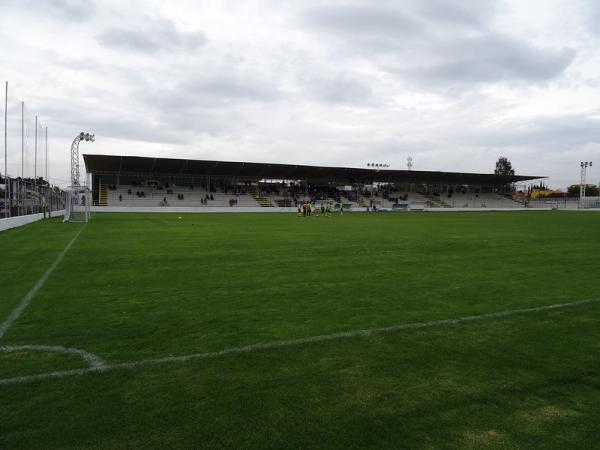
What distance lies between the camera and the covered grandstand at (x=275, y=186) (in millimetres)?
61375

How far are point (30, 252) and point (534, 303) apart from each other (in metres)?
12.9

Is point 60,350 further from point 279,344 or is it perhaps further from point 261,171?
point 261,171

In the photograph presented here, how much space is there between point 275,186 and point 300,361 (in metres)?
71.0

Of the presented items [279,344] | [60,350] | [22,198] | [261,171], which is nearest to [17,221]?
[22,198]

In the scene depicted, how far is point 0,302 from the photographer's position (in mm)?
6883

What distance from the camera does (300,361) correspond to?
14.6 feet

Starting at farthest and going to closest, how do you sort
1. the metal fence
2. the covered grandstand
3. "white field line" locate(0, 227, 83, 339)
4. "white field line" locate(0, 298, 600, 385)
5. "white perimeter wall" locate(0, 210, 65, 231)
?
the covered grandstand
the metal fence
"white perimeter wall" locate(0, 210, 65, 231)
"white field line" locate(0, 227, 83, 339)
"white field line" locate(0, 298, 600, 385)

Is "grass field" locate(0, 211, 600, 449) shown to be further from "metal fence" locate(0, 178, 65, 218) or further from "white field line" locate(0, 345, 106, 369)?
"metal fence" locate(0, 178, 65, 218)

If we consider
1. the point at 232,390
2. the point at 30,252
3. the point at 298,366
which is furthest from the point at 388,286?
the point at 30,252

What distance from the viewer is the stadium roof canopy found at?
59031 millimetres

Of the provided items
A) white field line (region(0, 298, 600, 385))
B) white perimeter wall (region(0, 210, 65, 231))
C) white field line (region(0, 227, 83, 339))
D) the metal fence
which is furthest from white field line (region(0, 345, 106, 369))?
the metal fence

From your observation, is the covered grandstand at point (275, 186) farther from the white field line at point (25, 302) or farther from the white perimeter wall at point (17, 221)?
the white field line at point (25, 302)

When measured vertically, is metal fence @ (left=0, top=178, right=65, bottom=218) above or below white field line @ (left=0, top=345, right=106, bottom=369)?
above

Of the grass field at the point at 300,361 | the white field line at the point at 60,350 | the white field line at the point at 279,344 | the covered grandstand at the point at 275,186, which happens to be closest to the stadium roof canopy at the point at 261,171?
the covered grandstand at the point at 275,186
